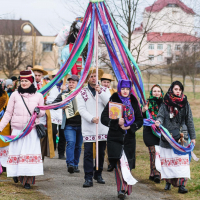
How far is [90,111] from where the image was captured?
7531 millimetres

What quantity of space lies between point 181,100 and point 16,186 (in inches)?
121

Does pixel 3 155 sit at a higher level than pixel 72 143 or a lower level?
lower

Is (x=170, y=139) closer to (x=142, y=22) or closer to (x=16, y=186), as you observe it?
(x=16, y=186)

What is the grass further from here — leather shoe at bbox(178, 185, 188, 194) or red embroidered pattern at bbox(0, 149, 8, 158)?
red embroidered pattern at bbox(0, 149, 8, 158)

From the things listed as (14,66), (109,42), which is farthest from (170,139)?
(14,66)

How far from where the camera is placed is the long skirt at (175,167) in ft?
23.1

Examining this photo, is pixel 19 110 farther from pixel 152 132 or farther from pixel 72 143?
pixel 152 132

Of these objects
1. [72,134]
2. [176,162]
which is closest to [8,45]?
[72,134]

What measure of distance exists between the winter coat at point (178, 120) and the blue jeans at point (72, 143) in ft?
6.74

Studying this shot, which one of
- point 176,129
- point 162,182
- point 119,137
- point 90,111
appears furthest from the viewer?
point 162,182

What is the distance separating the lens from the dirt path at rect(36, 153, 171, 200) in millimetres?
6539

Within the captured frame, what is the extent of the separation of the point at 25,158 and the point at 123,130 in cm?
A: 168

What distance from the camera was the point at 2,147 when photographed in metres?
8.16

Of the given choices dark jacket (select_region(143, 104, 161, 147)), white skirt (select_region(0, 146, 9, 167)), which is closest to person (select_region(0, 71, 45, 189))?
white skirt (select_region(0, 146, 9, 167))
